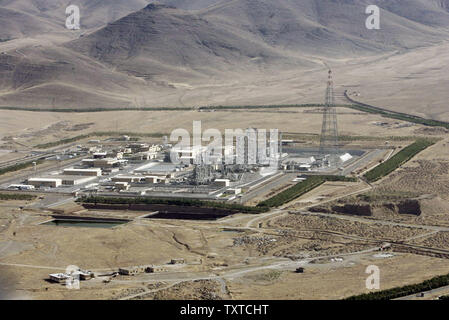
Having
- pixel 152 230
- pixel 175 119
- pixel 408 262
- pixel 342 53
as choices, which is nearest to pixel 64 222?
pixel 152 230

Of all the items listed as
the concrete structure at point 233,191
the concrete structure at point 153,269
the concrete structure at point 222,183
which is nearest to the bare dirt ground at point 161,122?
the concrete structure at point 222,183

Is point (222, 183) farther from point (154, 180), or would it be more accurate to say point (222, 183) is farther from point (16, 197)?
point (16, 197)

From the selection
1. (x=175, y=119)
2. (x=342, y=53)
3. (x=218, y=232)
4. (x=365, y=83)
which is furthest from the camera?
(x=342, y=53)

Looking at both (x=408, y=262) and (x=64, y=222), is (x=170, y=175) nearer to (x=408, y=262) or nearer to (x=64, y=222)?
(x=64, y=222)

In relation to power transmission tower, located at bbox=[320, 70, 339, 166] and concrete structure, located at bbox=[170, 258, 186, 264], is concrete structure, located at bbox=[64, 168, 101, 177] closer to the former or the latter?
power transmission tower, located at bbox=[320, 70, 339, 166]

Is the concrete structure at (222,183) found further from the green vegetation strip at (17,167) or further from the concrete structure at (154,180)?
the green vegetation strip at (17,167)

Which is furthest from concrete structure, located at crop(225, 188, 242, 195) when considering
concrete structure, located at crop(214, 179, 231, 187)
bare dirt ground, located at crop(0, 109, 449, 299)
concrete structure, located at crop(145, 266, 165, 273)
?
concrete structure, located at crop(145, 266, 165, 273)
